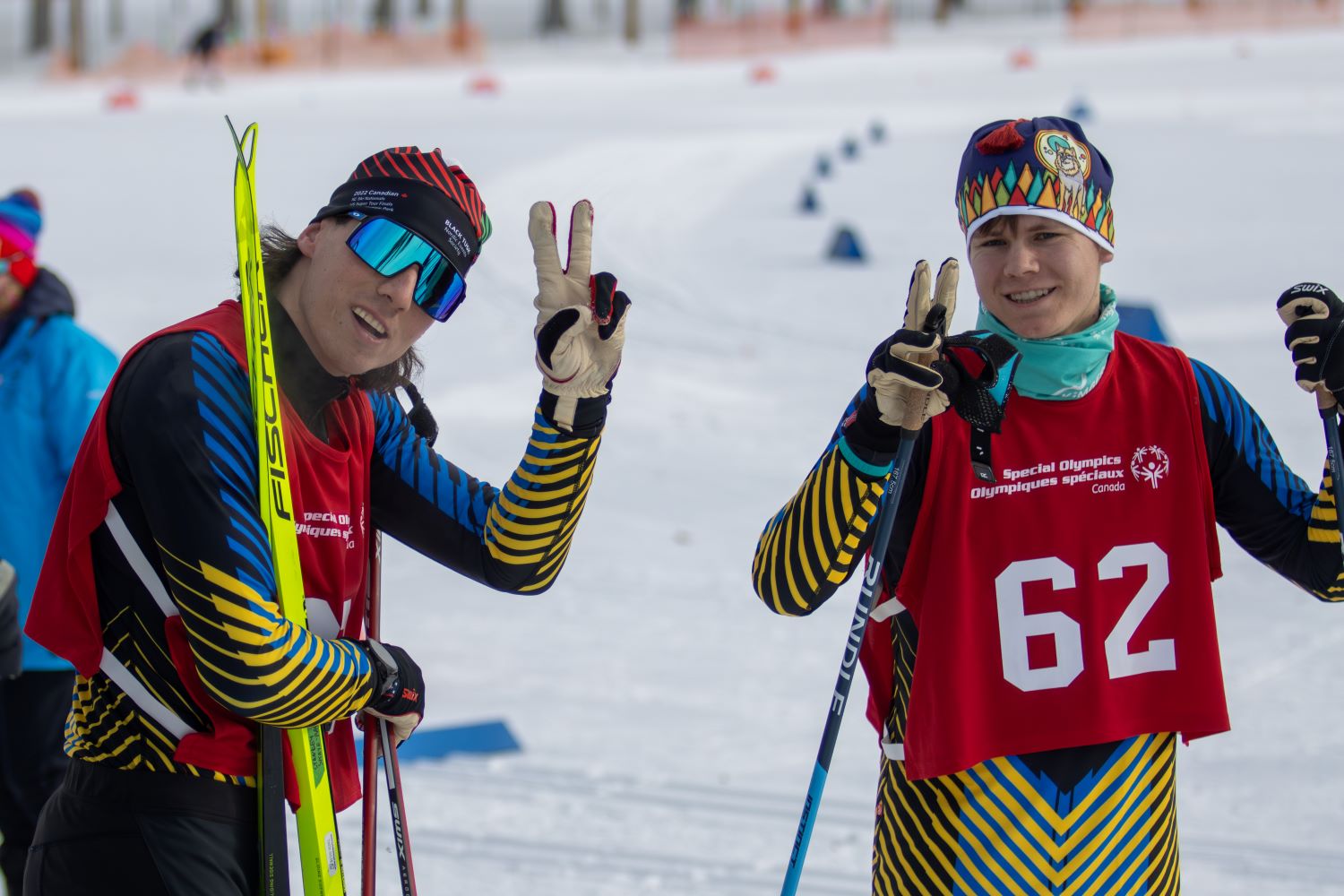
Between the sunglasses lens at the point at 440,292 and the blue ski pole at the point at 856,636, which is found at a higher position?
the sunglasses lens at the point at 440,292

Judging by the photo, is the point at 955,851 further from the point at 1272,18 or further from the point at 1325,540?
the point at 1272,18

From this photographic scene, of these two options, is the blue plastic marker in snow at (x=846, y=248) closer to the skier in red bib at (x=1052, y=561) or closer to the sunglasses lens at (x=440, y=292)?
the skier in red bib at (x=1052, y=561)

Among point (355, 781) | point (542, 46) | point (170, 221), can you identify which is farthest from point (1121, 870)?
point (542, 46)

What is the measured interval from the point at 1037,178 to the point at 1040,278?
0.51ft

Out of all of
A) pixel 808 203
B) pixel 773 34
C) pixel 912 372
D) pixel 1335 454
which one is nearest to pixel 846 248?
pixel 808 203

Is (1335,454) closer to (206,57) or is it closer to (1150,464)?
(1150,464)

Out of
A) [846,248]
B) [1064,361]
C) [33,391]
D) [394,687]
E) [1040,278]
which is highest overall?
[1040,278]

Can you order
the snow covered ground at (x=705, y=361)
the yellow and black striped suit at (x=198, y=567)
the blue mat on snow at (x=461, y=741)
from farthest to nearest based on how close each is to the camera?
the blue mat on snow at (x=461, y=741) < the snow covered ground at (x=705, y=361) < the yellow and black striped suit at (x=198, y=567)

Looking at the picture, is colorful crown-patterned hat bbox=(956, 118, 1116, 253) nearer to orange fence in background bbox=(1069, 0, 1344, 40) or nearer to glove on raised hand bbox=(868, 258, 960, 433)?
glove on raised hand bbox=(868, 258, 960, 433)

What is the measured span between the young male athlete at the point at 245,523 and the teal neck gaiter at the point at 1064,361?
2.11 feet

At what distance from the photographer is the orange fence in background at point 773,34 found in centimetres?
4091

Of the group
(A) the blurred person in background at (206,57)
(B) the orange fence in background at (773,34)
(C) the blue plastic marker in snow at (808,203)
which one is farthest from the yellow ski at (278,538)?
(B) the orange fence in background at (773,34)

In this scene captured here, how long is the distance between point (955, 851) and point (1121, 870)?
0.26m

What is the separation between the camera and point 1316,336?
2398mm
